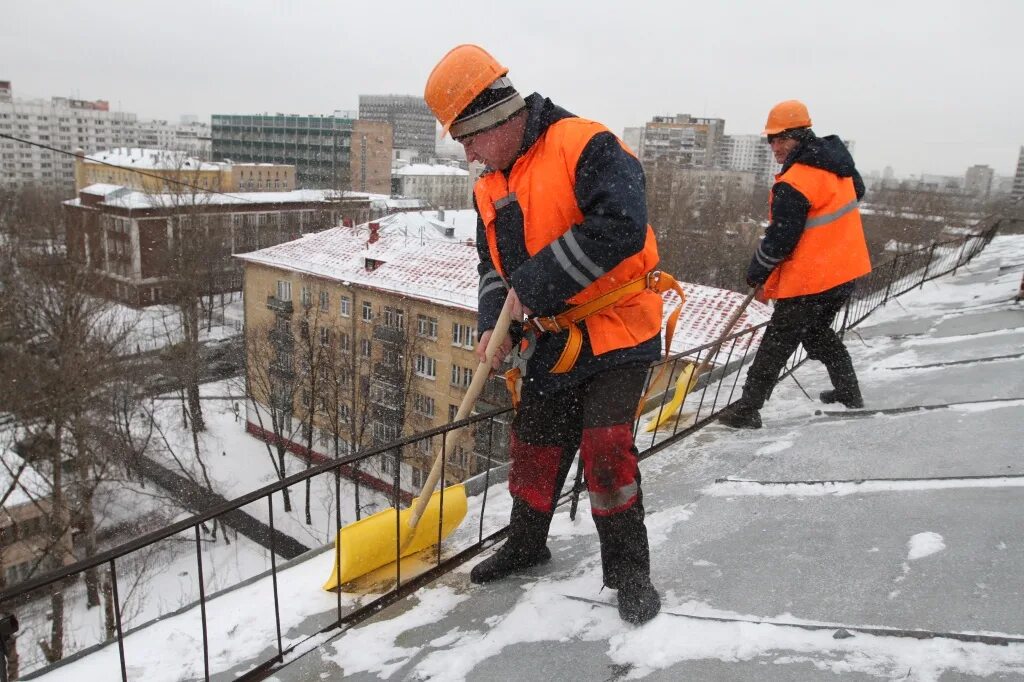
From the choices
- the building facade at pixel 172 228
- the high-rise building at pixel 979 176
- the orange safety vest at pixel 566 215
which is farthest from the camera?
the high-rise building at pixel 979 176

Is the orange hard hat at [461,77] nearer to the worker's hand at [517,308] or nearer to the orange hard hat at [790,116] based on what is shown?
the worker's hand at [517,308]

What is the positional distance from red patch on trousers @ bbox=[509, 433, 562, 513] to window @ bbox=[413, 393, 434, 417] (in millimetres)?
18816

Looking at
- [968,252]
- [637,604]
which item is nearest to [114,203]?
[968,252]

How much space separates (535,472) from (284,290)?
23.4 metres

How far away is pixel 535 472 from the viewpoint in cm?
282

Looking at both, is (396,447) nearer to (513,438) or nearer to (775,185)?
(513,438)

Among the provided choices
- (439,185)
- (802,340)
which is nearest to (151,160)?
(439,185)

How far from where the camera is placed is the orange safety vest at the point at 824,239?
12.8 ft

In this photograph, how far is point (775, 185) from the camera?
158 inches

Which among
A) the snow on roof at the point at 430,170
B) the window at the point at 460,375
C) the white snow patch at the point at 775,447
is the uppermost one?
the snow on roof at the point at 430,170

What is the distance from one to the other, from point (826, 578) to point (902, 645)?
47cm

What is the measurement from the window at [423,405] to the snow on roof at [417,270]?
11.7ft

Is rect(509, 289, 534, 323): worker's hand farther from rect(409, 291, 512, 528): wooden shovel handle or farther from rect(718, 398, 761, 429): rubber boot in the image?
rect(718, 398, 761, 429): rubber boot

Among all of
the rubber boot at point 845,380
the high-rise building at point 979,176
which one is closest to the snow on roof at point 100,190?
the rubber boot at point 845,380
